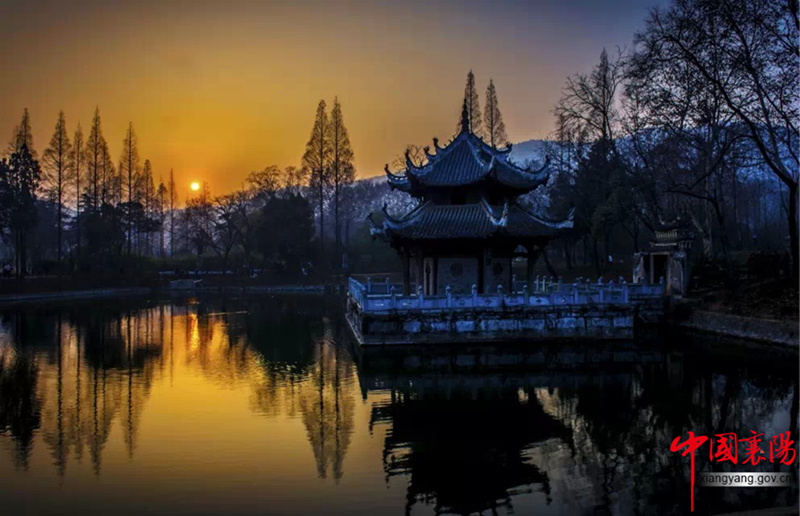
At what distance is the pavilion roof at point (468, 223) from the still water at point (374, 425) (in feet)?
16.2

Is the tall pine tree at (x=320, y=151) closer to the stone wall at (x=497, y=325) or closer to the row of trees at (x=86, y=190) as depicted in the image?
the row of trees at (x=86, y=190)

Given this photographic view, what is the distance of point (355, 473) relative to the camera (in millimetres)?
10812

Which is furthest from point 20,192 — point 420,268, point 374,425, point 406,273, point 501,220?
point 374,425

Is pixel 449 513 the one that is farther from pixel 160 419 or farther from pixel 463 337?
pixel 463 337

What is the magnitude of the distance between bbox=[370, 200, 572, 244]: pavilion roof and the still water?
16.2 feet

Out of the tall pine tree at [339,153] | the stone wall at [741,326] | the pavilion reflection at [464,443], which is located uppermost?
the tall pine tree at [339,153]

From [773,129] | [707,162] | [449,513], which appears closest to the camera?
[449,513]

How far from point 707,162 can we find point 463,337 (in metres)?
18.9

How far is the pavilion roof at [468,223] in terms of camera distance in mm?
25078

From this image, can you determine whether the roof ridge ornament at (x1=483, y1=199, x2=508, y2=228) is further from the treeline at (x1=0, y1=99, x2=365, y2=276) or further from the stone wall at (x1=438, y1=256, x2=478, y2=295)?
the treeline at (x1=0, y1=99, x2=365, y2=276)

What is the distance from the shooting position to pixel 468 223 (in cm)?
2580

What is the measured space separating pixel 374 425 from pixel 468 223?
1359cm

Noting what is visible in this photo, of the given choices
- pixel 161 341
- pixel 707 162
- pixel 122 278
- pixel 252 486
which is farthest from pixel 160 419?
pixel 122 278

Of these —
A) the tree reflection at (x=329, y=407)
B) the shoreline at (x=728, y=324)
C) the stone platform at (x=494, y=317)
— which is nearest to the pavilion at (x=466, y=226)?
the stone platform at (x=494, y=317)
